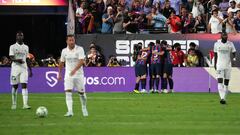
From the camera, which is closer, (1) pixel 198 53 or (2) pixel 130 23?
(1) pixel 198 53

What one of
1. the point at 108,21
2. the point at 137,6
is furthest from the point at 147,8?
the point at 108,21

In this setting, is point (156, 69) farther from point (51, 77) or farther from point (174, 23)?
point (51, 77)

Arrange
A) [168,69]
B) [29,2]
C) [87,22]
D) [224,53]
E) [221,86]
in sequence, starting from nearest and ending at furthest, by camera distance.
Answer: [221,86] < [224,53] < [29,2] < [168,69] < [87,22]

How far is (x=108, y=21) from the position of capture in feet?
129

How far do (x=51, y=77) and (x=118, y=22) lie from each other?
→ 4297mm

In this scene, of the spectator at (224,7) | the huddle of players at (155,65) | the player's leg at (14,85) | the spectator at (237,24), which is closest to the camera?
the player's leg at (14,85)

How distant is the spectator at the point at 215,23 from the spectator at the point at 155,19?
2271 mm

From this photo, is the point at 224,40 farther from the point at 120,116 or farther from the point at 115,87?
the point at 115,87

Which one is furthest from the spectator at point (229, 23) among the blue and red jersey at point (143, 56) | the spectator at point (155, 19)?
the blue and red jersey at point (143, 56)

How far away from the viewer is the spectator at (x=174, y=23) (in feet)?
126

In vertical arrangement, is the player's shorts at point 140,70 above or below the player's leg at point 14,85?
above

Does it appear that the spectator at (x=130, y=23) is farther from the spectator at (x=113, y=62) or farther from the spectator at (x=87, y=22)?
the spectator at (x=87, y=22)

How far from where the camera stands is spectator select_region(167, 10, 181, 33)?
38.3 m

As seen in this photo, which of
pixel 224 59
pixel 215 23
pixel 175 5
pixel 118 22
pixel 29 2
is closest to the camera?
pixel 224 59
